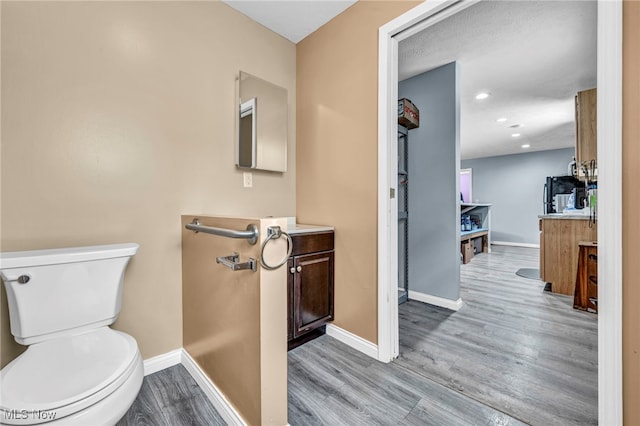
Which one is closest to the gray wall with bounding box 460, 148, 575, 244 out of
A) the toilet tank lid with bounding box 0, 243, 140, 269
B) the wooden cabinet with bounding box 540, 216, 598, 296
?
the wooden cabinet with bounding box 540, 216, 598, 296

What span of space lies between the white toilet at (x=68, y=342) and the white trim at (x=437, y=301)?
8.22 ft

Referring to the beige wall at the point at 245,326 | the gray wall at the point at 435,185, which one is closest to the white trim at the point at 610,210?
the beige wall at the point at 245,326

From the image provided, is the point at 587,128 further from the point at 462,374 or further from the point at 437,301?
the point at 462,374

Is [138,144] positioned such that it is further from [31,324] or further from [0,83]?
[31,324]

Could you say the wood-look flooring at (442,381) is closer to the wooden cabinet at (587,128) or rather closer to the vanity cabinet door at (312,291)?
the vanity cabinet door at (312,291)

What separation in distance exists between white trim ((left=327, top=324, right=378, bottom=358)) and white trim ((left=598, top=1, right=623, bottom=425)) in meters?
1.04

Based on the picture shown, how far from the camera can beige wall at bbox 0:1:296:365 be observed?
4.05 feet

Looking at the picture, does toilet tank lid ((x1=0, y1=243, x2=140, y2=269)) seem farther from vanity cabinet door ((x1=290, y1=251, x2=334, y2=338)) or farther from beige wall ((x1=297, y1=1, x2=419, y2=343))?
beige wall ((x1=297, y1=1, x2=419, y2=343))

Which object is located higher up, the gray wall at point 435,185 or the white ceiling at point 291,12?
the white ceiling at point 291,12

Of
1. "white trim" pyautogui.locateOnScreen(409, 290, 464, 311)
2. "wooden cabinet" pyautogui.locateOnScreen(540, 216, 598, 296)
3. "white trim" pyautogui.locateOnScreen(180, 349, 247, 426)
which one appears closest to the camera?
"white trim" pyautogui.locateOnScreen(180, 349, 247, 426)

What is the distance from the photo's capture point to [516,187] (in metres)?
7.02
